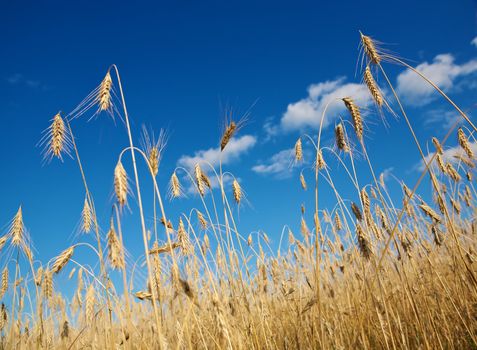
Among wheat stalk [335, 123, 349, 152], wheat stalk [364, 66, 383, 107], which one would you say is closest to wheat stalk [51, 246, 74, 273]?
wheat stalk [335, 123, 349, 152]

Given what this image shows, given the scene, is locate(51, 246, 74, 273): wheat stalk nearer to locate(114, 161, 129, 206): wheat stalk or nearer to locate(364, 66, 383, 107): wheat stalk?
locate(114, 161, 129, 206): wheat stalk

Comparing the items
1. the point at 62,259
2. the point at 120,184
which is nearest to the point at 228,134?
the point at 120,184

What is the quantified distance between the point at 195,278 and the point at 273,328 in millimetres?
1124

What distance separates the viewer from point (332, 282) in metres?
5.26

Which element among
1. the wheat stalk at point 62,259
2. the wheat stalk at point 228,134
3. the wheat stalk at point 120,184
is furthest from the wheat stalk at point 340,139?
the wheat stalk at point 62,259

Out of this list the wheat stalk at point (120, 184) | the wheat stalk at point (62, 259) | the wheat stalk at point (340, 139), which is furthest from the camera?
the wheat stalk at point (340, 139)

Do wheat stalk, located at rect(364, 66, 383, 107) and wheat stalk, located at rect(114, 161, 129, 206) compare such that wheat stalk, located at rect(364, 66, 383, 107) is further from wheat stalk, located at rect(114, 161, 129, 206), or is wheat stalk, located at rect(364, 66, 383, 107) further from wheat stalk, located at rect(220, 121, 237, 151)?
wheat stalk, located at rect(114, 161, 129, 206)

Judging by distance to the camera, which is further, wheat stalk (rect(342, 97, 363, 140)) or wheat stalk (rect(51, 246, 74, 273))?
wheat stalk (rect(342, 97, 363, 140))

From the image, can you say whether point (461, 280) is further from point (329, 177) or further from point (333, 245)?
point (333, 245)

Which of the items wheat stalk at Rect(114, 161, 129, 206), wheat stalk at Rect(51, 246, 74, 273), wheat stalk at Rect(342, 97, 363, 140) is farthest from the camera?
wheat stalk at Rect(342, 97, 363, 140)

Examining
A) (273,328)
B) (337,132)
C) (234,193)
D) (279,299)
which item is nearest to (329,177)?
(337,132)

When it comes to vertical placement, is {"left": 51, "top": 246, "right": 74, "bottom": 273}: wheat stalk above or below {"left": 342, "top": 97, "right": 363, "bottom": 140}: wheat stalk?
below

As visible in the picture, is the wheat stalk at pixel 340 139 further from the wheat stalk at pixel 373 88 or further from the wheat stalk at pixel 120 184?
the wheat stalk at pixel 120 184

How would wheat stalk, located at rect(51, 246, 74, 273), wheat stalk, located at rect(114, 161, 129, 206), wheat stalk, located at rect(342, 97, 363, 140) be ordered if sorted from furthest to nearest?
1. wheat stalk, located at rect(342, 97, 363, 140)
2. wheat stalk, located at rect(51, 246, 74, 273)
3. wheat stalk, located at rect(114, 161, 129, 206)
